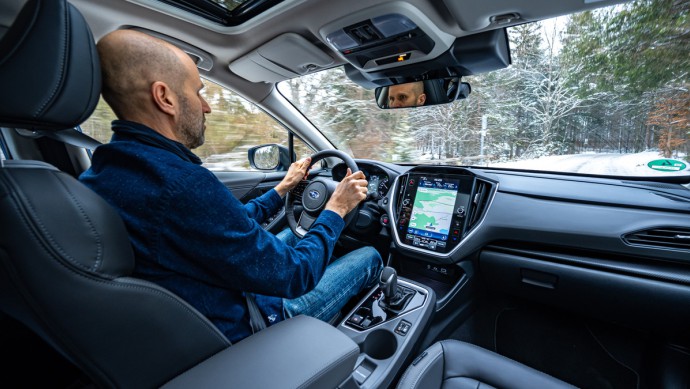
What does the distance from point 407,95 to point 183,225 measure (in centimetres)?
198

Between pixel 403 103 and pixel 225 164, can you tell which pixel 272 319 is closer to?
pixel 403 103

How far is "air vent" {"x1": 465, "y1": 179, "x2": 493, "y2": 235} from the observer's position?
77.6 inches

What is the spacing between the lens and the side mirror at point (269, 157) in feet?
10.5

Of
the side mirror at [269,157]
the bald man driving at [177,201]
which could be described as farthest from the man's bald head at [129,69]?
the side mirror at [269,157]

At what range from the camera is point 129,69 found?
3.20ft

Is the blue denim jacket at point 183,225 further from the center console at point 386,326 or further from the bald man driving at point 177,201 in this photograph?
the center console at point 386,326

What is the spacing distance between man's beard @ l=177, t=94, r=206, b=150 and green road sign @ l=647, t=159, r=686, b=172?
227 cm

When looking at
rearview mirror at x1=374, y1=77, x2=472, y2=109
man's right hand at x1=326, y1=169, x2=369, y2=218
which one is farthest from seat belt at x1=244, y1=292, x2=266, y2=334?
rearview mirror at x1=374, y1=77, x2=472, y2=109

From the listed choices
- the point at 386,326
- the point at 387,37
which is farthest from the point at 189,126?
the point at 386,326

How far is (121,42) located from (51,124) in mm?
355

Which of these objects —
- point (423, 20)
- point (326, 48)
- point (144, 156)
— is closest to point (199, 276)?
point (144, 156)

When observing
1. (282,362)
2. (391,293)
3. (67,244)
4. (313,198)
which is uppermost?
(67,244)

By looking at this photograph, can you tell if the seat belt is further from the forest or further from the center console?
the forest

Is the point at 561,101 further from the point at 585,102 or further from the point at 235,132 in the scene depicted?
the point at 235,132
